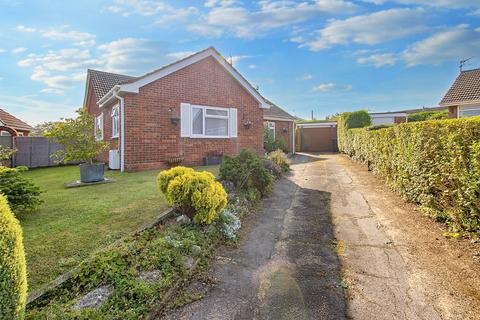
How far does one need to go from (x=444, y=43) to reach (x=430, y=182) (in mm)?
8482

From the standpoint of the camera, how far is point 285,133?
22.2 metres

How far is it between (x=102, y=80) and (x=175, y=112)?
8.77 m

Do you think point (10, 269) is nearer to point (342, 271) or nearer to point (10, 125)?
point (342, 271)

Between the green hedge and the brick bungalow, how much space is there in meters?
7.37

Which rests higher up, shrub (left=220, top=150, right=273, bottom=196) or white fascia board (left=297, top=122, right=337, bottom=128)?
white fascia board (left=297, top=122, right=337, bottom=128)

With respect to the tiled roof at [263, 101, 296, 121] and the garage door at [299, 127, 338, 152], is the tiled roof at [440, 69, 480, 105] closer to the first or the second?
the garage door at [299, 127, 338, 152]

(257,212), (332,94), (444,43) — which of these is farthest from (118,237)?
(332,94)

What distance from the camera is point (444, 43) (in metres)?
9.91

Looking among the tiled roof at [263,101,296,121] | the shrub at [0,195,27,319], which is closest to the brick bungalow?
the tiled roof at [263,101,296,121]

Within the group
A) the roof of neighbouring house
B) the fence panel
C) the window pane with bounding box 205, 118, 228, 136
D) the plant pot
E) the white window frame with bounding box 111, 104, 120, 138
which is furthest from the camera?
the roof of neighbouring house

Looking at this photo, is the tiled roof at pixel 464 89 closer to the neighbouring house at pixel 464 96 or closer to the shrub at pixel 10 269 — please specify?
the neighbouring house at pixel 464 96

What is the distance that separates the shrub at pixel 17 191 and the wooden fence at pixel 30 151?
967 centimetres

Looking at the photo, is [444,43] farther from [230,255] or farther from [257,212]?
[230,255]

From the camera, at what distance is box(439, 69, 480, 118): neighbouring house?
50.4 ft
